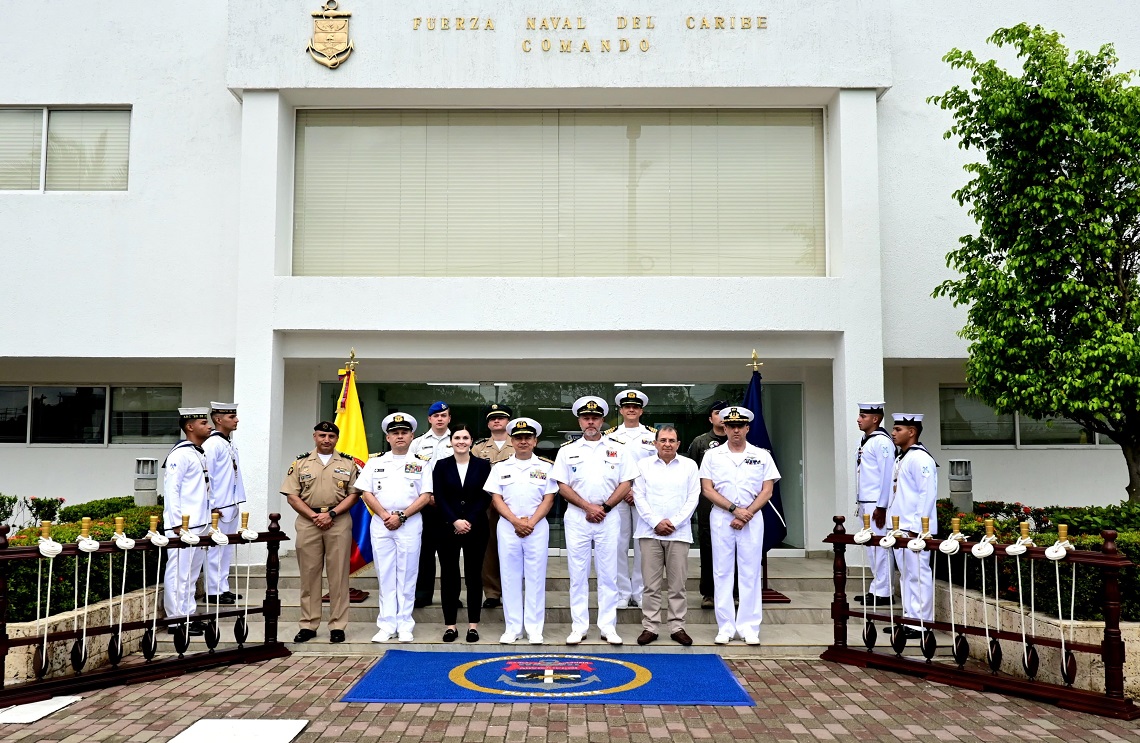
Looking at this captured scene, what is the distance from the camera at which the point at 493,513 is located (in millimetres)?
8469

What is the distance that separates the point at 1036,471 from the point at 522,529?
7818mm

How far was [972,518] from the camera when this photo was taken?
8.86 metres

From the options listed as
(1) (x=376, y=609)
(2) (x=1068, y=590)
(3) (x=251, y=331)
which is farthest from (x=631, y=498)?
(3) (x=251, y=331)

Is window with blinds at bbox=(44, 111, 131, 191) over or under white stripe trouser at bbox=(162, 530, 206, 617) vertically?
over

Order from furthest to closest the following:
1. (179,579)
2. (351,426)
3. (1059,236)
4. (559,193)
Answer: (559,193) < (351,426) < (1059,236) < (179,579)

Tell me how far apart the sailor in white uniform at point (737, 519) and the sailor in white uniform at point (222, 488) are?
449cm

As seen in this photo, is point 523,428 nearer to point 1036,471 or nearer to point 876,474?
point 876,474

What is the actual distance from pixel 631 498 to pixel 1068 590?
11.0 ft

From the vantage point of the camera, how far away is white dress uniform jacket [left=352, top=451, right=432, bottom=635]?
25.2 feet

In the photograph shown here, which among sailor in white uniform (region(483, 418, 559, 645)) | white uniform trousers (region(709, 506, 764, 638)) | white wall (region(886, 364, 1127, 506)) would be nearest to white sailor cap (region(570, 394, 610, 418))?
sailor in white uniform (region(483, 418, 559, 645))

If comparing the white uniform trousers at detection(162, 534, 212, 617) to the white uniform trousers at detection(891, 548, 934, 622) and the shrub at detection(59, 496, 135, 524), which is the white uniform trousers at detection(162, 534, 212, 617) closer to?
the shrub at detection(59, 496, 135, 524)

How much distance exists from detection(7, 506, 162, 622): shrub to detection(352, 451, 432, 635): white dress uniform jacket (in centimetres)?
181

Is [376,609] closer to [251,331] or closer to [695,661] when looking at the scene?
[695,661]

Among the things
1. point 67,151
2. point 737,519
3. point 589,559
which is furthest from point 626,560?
point 67,151
